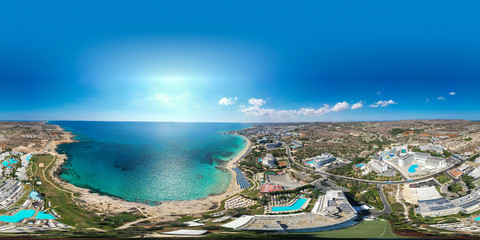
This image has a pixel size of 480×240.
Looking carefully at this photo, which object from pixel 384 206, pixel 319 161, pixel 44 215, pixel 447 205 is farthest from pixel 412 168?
pixel 44 215

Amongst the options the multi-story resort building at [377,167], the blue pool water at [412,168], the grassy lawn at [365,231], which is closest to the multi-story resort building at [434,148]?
the blue pool water at [412,168]

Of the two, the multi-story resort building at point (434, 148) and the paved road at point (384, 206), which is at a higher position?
the multi-story resort building at point (434, 148)

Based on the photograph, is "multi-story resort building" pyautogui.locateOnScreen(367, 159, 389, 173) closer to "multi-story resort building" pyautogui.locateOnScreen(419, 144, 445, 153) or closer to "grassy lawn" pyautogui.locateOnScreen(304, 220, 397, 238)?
"multi-story resort building" pyautogui.locateOnScreen(419, 144, 445, 153)

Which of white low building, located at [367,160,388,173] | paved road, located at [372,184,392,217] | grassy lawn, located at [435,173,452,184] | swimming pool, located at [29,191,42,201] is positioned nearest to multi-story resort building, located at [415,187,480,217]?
paved road, located at [372,184,392,217]

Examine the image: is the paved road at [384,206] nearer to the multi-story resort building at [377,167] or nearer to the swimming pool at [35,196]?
the multi-story resort building at [377,167]

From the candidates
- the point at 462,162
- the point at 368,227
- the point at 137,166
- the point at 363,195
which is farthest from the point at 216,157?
the point at 462,162

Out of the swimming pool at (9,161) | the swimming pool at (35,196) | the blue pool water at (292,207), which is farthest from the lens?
the swimming pool at (9,161)
